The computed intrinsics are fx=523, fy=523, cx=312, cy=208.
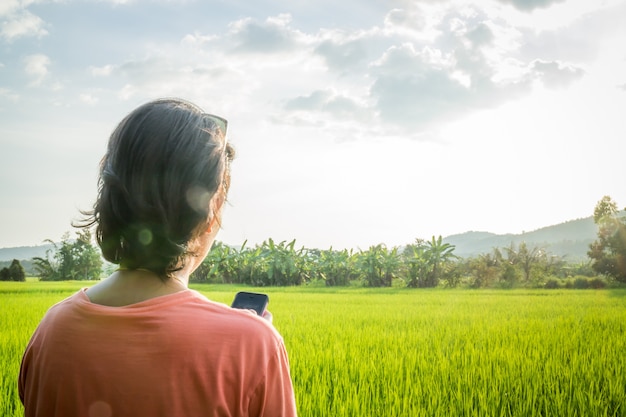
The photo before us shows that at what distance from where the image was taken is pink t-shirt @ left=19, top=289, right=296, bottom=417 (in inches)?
36.8

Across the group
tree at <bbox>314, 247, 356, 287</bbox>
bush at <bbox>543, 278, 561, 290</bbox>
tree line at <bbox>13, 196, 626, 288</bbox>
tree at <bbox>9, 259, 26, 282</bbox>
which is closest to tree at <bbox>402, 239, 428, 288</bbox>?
tree line at <bbox>13, 196, 626, 288</bbox>

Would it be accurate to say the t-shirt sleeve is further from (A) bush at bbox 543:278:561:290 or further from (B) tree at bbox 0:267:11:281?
(B) tree at bbox 0:267:11:281

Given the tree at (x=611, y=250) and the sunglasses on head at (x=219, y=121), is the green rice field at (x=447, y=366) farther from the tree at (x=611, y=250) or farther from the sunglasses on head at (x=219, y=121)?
the tree at (x=611, y=250)

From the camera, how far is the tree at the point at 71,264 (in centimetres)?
2180

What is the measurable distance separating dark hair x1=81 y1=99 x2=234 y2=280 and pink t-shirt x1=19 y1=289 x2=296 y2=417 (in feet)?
0.45

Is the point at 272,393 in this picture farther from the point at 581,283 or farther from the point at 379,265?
the point at 379,265

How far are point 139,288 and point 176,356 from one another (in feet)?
0.57

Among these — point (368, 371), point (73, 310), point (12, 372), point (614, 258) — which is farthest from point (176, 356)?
point (614, 258)

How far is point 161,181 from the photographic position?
103cm

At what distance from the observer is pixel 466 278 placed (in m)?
18.7

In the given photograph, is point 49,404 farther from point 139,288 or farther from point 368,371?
point 368,371

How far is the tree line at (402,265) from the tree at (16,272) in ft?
2.38

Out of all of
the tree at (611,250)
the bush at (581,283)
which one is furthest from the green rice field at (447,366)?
the tree at (611,250)

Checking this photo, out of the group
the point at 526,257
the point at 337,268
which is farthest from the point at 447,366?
the point at 337,268
